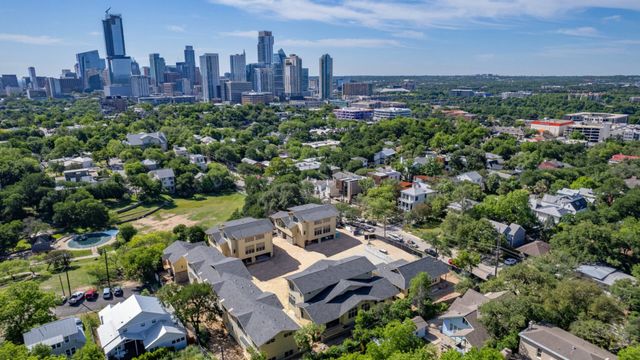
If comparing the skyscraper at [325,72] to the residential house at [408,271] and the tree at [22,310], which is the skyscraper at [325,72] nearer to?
the residential house at [408,271]

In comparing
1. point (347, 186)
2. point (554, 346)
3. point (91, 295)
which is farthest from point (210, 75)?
point (554, 346)

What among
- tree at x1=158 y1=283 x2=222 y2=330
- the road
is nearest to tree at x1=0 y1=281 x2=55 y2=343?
the road

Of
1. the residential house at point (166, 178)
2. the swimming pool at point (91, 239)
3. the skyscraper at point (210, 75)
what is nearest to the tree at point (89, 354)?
the swimming pool at point (91, 239)

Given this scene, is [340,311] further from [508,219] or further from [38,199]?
[38,199]

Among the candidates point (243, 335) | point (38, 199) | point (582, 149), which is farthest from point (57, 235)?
point (582, 149)

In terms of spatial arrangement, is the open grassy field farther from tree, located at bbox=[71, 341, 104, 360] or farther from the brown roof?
the brown roof

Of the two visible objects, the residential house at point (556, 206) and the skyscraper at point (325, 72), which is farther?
the skyscraper at point (325, 72)
